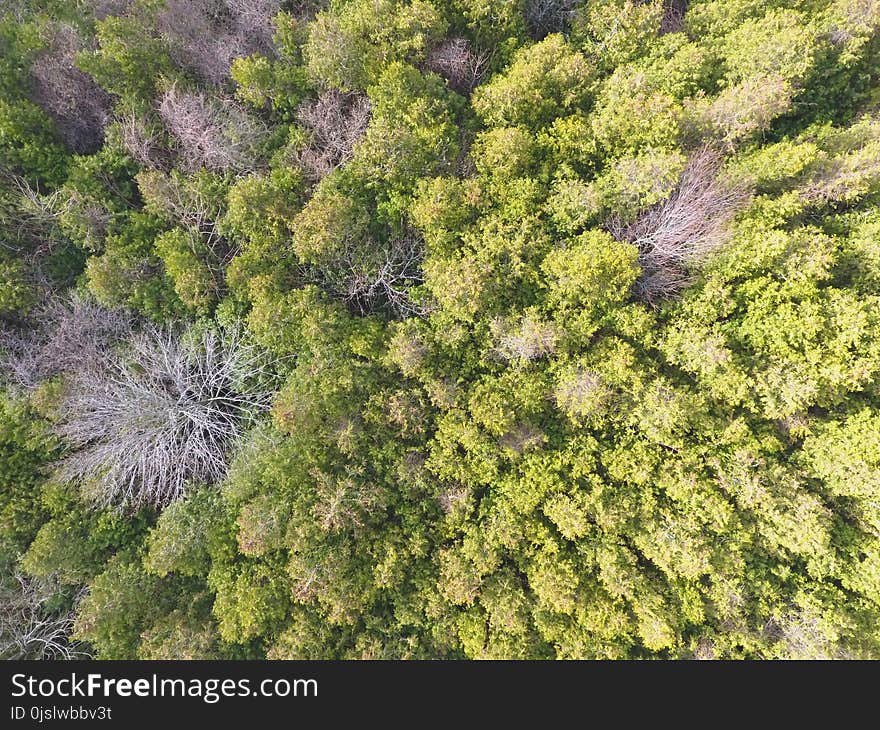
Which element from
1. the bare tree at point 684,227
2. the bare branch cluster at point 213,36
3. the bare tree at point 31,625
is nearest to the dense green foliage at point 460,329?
the bare tree at point 684,227

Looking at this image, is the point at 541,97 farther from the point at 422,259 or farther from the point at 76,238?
the point at 76,238

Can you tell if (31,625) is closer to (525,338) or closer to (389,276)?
(389,276)

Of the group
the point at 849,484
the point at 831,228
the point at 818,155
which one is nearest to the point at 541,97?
the point at 818,155

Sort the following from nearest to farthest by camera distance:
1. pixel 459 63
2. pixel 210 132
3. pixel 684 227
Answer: pixel 684 227 → pixel 210 132 → pixel 459 63

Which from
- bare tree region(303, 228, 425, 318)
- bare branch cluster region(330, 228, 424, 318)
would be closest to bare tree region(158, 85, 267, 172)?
bare tree region(303, 228, 425, 318)

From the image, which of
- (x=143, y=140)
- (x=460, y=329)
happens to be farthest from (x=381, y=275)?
(x=143, y=140)

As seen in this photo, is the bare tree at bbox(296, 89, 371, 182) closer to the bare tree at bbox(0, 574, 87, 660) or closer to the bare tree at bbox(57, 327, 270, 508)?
the bare tree at bbox(57, 327, 270, 508)
